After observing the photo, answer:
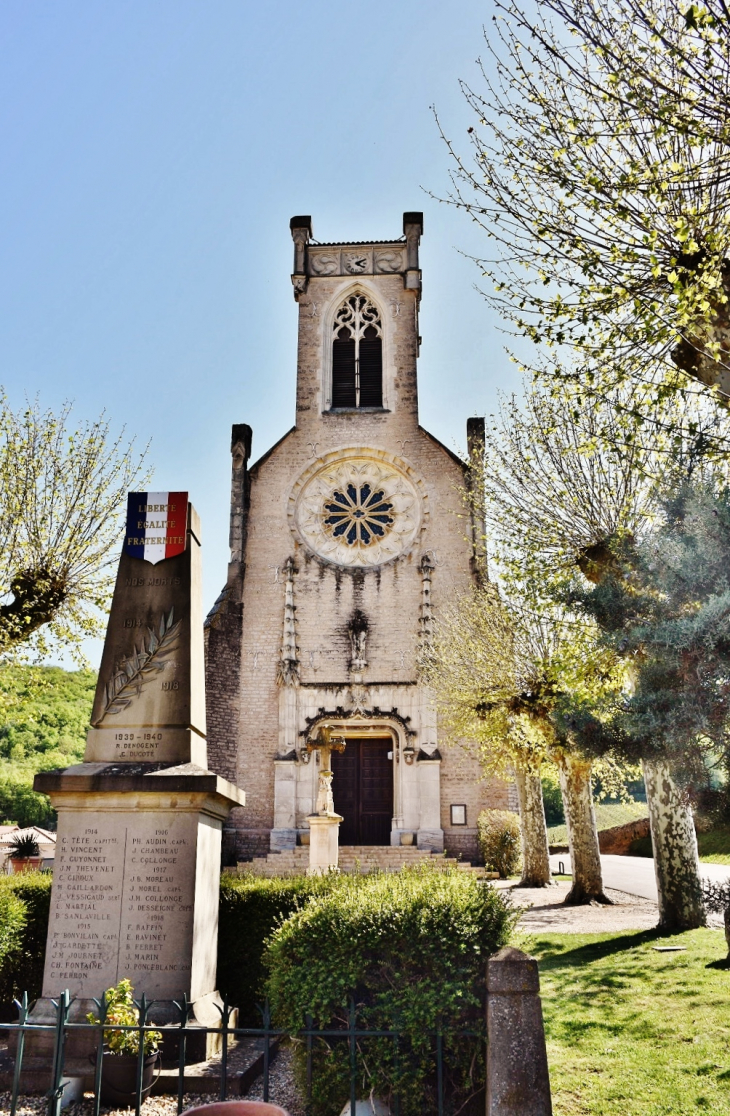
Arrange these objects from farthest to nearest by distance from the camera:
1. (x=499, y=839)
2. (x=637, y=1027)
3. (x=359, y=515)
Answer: (x=359, y=515) → (x=499, y=839) → (x=637, y=1027)

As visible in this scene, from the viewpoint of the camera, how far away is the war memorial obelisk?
6.41m

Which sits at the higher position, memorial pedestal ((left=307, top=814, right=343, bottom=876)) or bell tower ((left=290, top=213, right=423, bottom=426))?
bell tower ((left=290, top=213, right=423, bottom=426))

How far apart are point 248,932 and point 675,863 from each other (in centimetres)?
706

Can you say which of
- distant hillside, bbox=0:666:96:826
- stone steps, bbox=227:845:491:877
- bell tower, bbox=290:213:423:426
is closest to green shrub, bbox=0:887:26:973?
stone steps, bbox=227:845:491:877

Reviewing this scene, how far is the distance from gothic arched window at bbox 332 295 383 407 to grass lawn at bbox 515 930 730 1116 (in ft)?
56.6

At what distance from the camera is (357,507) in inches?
928

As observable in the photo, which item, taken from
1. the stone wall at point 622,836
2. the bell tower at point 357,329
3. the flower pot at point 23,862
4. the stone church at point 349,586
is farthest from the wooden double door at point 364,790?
the stone wall at point 622,836

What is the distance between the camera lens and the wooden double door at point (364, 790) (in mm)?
21125

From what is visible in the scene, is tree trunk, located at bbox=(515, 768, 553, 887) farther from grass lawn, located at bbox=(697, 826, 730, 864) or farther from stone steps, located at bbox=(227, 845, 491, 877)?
grass lawn, located at bbox=(697, 826, 730, 864)

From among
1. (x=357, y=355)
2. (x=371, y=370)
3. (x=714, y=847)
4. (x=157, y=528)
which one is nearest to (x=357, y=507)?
(x=371, y=370)

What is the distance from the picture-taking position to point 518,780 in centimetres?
2064

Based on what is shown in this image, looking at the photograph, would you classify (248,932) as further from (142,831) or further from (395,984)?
(395,984)

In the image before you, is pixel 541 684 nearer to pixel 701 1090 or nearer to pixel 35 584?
pixel 35 584

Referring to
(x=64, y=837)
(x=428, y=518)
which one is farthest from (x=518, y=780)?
(x=64, y=837)
